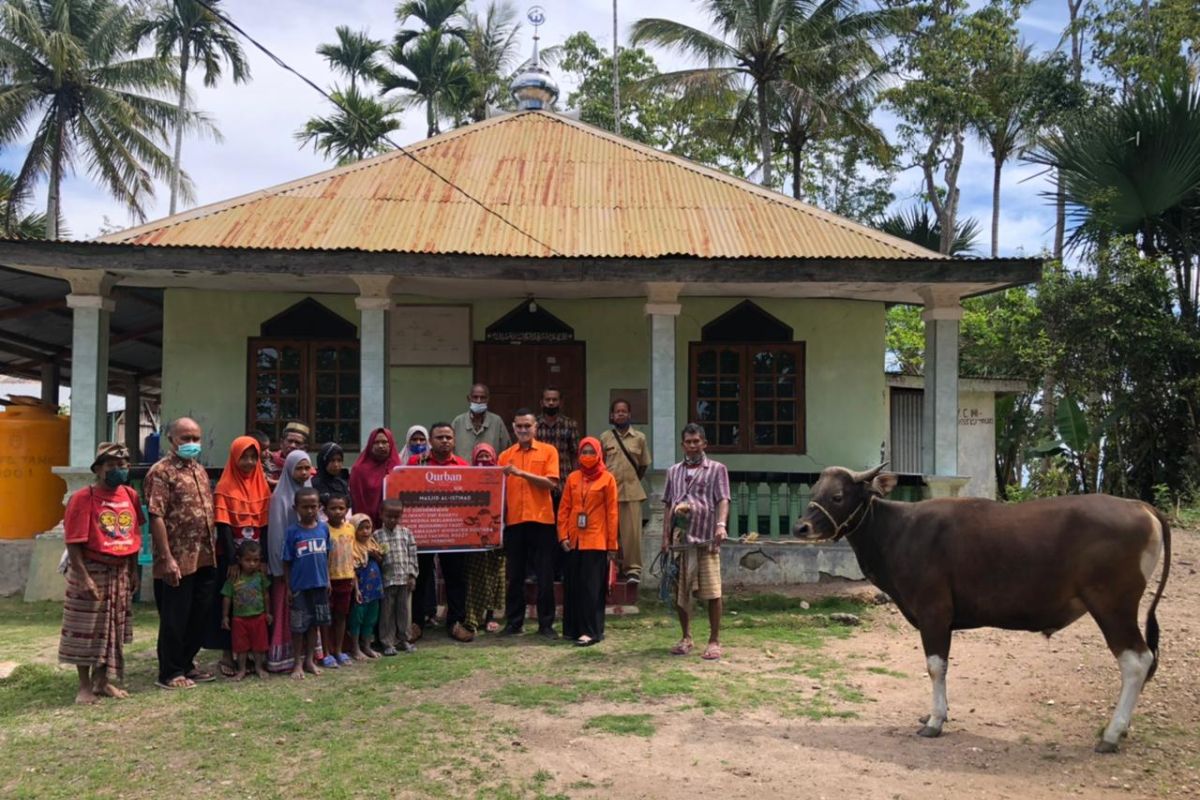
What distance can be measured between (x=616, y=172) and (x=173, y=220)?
194 inches

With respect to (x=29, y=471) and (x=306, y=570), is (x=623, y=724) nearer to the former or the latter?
(x=306, y=570)

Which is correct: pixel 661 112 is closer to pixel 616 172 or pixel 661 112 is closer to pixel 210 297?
pixel 616 172

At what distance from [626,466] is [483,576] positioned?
1.44 m

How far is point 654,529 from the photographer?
950 cm

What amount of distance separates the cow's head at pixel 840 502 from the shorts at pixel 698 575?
4.52 ft

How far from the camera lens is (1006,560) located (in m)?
5.24

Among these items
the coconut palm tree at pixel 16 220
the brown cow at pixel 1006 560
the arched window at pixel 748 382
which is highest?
the coconut palm tree at pixel 16 220

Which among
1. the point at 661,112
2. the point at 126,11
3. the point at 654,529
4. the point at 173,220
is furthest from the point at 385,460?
the point at 126,11

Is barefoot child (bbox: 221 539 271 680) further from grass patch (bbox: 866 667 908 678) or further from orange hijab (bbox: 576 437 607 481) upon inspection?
grass patch (bbox: 866 667 908 678)

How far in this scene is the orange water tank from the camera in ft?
32.1

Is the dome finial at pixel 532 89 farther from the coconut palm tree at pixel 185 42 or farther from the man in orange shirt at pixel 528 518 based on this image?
the coconut palm tree at pixel 185 42

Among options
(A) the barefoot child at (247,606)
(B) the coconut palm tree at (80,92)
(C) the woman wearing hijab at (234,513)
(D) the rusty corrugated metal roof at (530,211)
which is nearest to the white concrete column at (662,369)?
(D) the rusty corrugated metal roof at (530,211)

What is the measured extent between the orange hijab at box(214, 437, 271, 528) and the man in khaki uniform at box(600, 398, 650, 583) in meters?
2.75

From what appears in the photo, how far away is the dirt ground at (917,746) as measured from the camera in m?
4.55
